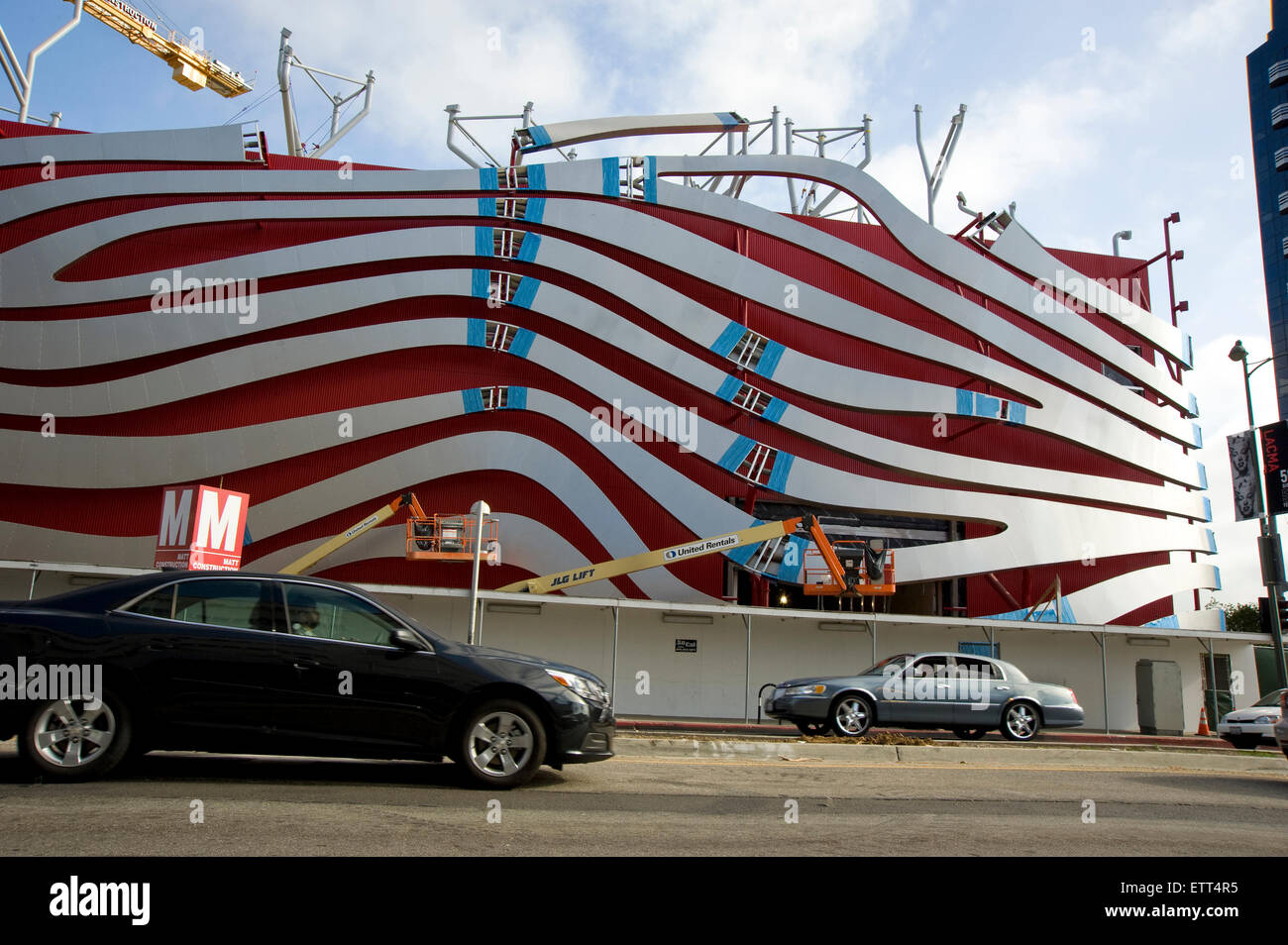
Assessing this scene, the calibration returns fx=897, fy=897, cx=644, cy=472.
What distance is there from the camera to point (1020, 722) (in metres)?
15.2

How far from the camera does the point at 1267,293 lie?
8269cm

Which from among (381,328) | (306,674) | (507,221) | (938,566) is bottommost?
(306,674)

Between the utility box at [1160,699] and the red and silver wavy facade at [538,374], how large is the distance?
664 centimetres

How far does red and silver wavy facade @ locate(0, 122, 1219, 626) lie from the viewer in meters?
28.0

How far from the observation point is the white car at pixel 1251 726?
1811cm

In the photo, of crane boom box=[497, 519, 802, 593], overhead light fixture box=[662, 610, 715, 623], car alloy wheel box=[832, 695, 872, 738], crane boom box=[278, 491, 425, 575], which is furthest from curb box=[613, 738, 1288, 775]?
crane boom box=[278, 491, 425, 575]

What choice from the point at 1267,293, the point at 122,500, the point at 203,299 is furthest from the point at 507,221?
the point at 1267,293

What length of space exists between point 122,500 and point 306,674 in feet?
82.9

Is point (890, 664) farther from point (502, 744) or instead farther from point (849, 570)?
point (502, 744)

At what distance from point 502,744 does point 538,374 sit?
74.9ft

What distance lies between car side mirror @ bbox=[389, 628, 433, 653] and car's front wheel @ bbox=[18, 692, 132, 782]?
76.5 inches
